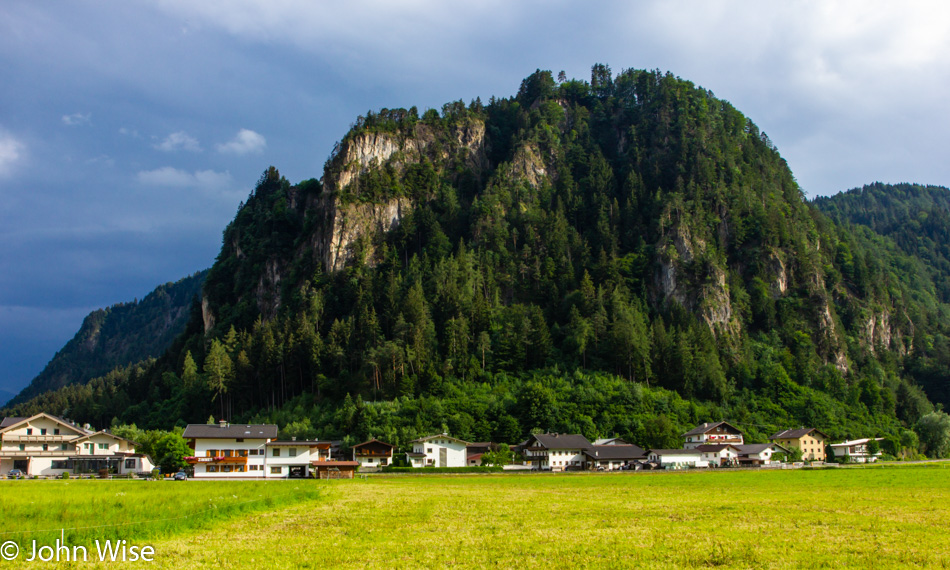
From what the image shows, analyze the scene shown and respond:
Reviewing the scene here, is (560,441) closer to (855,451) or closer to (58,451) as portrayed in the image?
(855,451)

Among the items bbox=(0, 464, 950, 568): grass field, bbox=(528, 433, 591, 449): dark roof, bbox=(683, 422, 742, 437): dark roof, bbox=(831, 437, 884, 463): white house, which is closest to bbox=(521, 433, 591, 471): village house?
bbox=(528, 433, 591, 449): dark roof

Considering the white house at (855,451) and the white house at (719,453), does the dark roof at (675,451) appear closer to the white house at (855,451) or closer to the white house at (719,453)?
the white house at (719,453)

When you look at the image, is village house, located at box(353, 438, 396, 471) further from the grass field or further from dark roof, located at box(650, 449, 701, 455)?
the grass field

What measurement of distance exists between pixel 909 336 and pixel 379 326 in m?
120

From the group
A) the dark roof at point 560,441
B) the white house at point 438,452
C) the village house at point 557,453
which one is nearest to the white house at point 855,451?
the dark roof at point 560,441

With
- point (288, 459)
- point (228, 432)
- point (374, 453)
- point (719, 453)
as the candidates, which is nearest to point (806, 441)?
point (719, 453)

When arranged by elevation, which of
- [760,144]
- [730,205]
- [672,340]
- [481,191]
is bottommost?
[672,340]

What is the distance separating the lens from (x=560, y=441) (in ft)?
319

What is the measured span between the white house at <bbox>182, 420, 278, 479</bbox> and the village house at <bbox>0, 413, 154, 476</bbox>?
825 centimetres

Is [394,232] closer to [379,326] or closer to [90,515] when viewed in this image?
[379,326]

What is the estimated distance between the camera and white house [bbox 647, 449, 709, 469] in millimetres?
91875

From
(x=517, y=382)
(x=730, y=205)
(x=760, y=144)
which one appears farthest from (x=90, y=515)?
(x=760, y=144)

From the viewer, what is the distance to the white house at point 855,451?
101 metres

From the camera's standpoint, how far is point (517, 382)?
376 feet
